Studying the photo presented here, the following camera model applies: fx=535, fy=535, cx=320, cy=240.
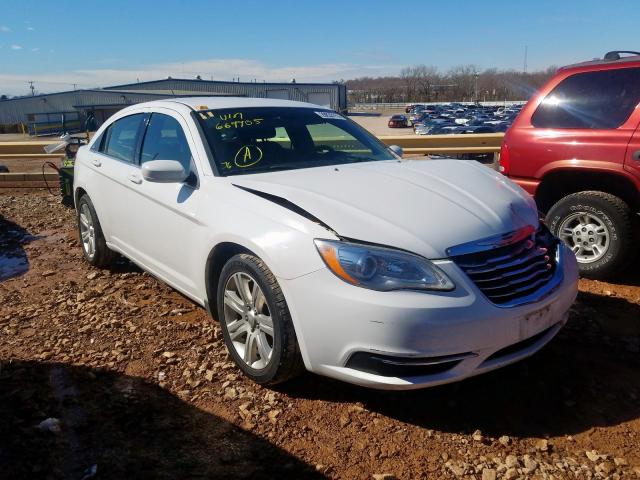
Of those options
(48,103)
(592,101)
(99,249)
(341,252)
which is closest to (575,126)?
(592,101)

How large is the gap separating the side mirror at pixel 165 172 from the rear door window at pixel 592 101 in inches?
128

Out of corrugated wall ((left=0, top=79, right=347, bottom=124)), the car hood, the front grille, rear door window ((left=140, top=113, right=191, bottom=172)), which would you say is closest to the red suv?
the car hood

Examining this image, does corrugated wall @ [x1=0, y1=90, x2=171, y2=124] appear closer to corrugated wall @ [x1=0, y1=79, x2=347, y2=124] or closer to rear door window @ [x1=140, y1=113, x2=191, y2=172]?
corrugated wall @ [x1=0, y1=79, x2=347, y2=124]

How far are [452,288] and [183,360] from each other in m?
1.88

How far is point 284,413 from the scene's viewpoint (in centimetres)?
286

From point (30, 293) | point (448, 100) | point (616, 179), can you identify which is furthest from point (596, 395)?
point (448, 100)

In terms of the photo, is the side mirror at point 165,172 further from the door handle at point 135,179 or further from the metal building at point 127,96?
the metal building at point 127,96

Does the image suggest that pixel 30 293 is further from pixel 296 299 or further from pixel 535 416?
pixel 535 416

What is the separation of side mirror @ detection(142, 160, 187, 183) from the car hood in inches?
16.7

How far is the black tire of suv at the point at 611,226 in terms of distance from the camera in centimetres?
445

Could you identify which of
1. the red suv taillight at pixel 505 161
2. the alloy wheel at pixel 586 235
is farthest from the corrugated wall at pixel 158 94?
the alloy wheel at pixel 586 235

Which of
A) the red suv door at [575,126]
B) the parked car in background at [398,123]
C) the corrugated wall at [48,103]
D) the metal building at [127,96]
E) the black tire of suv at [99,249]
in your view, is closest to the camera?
the red suv door at [575,126]

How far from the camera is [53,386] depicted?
3213mm

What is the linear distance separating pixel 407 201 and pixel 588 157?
8.00ft
